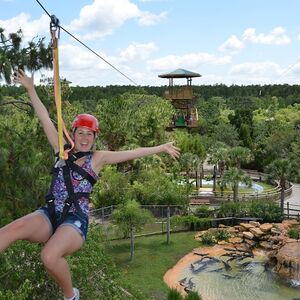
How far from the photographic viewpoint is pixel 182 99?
40.5 m

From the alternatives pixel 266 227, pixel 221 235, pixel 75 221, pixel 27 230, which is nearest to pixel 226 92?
pixel 266 227

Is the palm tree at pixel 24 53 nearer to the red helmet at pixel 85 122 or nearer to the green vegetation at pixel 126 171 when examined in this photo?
the green vegetation at pixel 126 171

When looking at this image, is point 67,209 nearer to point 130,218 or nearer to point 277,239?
point 130,218

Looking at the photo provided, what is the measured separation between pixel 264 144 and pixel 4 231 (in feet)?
138

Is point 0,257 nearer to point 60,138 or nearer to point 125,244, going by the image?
point 60,138

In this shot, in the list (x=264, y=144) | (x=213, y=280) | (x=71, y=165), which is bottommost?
(x=213, y=280)

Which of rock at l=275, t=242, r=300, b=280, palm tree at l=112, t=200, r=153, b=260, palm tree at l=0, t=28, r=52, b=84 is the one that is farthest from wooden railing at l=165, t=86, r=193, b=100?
palm tree at l=0, t=28, r=52, b=84

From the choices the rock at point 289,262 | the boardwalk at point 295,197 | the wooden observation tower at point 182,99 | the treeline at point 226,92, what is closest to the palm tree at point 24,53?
the rock at point 289,262

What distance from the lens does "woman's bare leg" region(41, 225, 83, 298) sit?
3.74m

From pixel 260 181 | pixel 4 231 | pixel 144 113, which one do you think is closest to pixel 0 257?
pixel 4 231

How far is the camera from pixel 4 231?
3.77m

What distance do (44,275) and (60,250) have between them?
56.5 inches

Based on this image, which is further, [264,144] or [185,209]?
[264,144]

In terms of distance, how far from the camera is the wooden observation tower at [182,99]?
40.5 metres
